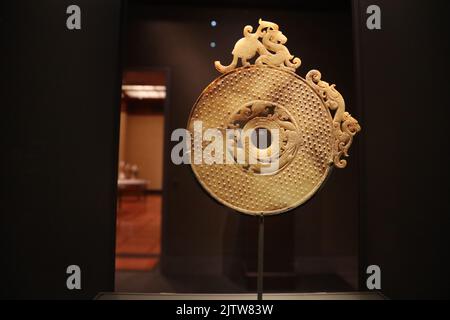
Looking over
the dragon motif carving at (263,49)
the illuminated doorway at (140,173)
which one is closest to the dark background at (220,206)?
the illuminated doorway at (140,173)

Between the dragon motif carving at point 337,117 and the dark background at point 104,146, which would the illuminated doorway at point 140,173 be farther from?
the dragon motif carving at point 337,117

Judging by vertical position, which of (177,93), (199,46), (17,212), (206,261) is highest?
(199,46)

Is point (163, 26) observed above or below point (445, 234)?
above

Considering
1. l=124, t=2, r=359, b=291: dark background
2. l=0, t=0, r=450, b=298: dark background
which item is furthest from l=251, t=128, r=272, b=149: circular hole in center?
l=124, t=2, r=359, b=291: dark background

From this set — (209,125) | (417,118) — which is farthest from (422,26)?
(209,125)

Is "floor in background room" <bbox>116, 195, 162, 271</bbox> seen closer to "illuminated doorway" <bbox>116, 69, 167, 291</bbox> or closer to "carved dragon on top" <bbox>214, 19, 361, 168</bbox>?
"illuminated doorway" <bbox>116, 69, 167, 291</bbox>

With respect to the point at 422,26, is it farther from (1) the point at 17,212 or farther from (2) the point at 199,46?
(1) the point at 17,212

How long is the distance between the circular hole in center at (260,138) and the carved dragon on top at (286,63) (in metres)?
0.26

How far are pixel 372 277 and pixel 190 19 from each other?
81.3 inches

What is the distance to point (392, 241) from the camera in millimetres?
1563

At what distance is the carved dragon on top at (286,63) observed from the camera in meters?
1.31

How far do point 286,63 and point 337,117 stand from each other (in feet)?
0.99

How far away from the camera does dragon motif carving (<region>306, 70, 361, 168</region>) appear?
51.6 inches

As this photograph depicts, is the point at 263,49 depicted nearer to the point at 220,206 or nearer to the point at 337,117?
the point at 337,117
